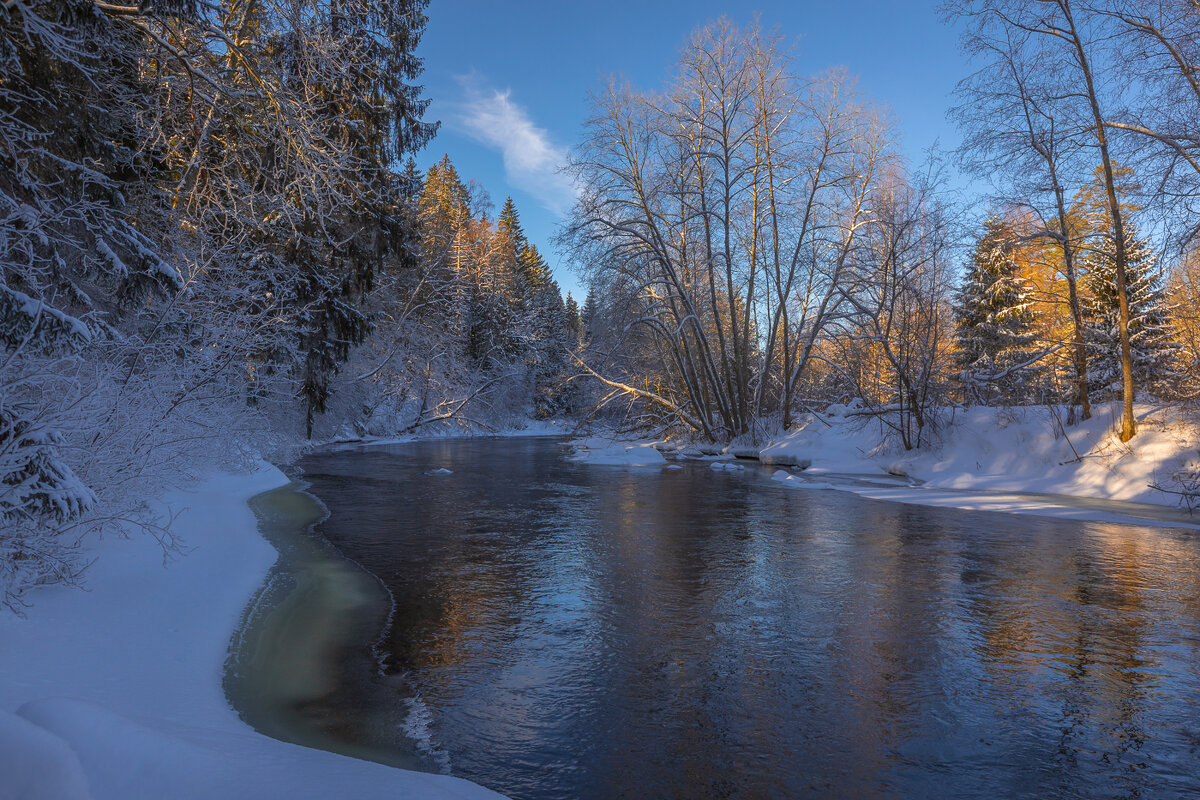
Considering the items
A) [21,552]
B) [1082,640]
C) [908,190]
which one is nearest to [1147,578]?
[1082,640]

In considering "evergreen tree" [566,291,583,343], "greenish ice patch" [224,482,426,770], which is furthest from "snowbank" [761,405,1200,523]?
"evergreen tree" [566,291,583,343]

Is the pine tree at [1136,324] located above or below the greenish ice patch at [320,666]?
above

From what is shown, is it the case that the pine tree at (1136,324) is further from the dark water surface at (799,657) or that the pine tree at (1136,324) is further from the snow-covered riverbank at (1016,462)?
the dark water surface at (799,657)

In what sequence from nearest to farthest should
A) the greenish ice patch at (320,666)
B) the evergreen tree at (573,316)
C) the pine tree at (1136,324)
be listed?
the greenish ice patch at (320,666), the pine tree at (1136,324), the evergreen tree at (573,316)

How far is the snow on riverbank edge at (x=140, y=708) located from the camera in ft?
9.23

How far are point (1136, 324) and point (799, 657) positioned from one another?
78.6 feet

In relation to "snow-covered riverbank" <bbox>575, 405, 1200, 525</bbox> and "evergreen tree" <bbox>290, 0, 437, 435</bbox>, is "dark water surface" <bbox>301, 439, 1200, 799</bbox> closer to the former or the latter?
"snow-covered riverbank" <bbox>575, 405, 1200, 525</bbox>

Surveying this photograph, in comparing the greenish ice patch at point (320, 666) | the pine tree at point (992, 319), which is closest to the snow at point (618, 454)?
the pine tree at point (992, 319)

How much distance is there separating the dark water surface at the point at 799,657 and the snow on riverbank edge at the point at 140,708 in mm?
839

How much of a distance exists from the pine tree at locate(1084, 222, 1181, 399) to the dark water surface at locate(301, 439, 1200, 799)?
10.9 metres

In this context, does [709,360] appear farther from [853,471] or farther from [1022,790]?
[1022,790]

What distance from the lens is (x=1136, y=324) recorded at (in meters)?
22.3

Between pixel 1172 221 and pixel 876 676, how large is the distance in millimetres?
11742

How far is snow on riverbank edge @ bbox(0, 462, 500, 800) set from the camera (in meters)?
2.81
